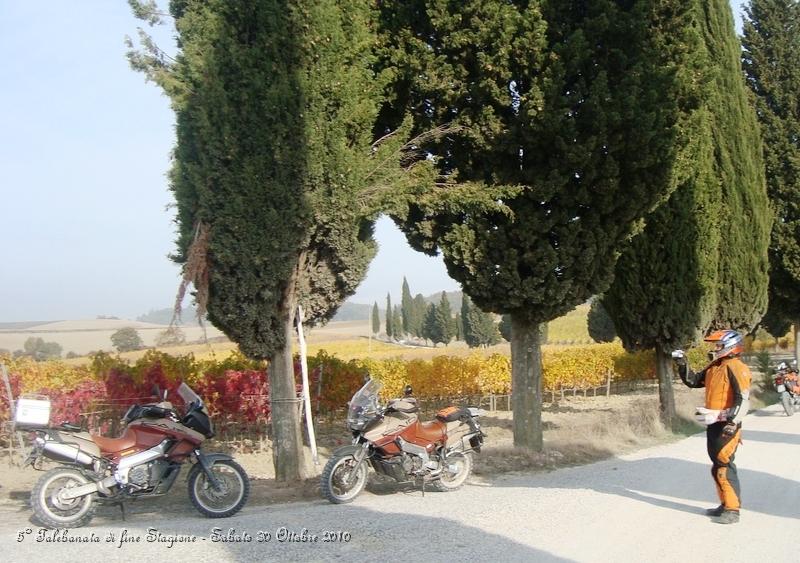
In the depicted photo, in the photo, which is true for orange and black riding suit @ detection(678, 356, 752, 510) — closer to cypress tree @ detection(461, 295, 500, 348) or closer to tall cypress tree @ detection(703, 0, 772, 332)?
tall cypress tree @ detection(703, 0, 772, 332)

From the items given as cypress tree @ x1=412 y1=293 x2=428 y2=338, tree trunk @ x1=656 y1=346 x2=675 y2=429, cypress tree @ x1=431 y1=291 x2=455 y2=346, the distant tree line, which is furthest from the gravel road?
cypress tree @ x1=412 y1=293 x2=428 y2=338

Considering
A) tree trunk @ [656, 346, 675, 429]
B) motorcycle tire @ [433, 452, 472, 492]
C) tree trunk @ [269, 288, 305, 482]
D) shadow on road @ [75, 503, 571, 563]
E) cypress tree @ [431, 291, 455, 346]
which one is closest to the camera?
shadow on road @ [75, 503, 571, 563]

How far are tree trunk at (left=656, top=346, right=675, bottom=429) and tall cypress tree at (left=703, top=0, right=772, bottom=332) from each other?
5298mm

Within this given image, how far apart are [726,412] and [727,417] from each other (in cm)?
5

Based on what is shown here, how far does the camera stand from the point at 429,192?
1001 cm

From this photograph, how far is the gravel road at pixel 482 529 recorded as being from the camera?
5.58 m

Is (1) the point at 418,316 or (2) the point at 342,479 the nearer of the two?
(2) the point at 342,479

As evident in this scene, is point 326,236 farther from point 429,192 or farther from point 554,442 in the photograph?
point 554,442

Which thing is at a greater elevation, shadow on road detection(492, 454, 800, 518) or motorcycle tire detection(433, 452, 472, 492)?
motorcycle tire detection(433, 452, 472, 492)

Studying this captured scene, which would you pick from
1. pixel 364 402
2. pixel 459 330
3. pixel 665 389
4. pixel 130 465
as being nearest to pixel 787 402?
pixel 665 389

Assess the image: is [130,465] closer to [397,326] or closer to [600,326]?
[600,326]

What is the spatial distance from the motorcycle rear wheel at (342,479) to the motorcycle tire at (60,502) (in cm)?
230

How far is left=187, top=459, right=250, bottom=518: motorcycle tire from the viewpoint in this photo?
282 inches

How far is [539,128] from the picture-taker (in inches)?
389
